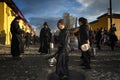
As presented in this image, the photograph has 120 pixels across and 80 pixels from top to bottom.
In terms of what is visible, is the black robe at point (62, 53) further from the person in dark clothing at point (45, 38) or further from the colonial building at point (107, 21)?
the colonial building at point (107, 21)

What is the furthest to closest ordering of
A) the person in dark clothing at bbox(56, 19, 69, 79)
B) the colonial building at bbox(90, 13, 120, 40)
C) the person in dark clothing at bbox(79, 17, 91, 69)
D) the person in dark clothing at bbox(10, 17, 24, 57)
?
the colonial building at bbox(90, 13, 120, 40) → the person in dark clothing at bbox(10, 17, 24, 57) → the person in dark clothing at bbox(79, 17, 91, 69) → the person in dark clothing at bbox(56, 19, 69, 79)

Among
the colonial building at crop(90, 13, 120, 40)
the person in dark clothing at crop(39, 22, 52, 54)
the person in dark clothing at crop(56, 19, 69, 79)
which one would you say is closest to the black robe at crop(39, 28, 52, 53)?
the person in dark clothing at crop(39, 22, 52, 54)

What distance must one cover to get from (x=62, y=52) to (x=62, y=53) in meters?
0.03

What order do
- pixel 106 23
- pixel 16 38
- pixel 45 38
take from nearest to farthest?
pixel 16 38 < pixel 45 38 < pixel 106 23

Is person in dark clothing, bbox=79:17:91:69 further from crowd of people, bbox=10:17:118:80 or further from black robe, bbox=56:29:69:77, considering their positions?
black robe, bbox=56:29:69:77

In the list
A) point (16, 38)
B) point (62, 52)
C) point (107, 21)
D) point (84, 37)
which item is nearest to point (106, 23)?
point (107, 21)

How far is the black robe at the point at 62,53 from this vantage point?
9625 millimetres

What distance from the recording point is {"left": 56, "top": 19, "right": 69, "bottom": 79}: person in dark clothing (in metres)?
9.62

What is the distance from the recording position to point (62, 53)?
967 cm

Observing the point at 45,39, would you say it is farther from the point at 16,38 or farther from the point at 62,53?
the point at 62,53

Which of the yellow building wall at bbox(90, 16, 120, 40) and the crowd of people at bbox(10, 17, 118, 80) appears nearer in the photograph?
the crowd of people at bbox(10, 17, 118, 80)

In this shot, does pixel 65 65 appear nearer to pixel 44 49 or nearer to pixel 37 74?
pixel 37 74

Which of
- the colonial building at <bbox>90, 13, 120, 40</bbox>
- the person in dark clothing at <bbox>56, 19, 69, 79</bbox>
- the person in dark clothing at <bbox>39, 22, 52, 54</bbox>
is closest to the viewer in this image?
the person in dark clothing at <bbox>56, 19, 69, 79</bbox>

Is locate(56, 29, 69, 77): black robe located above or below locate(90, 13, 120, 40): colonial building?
below
